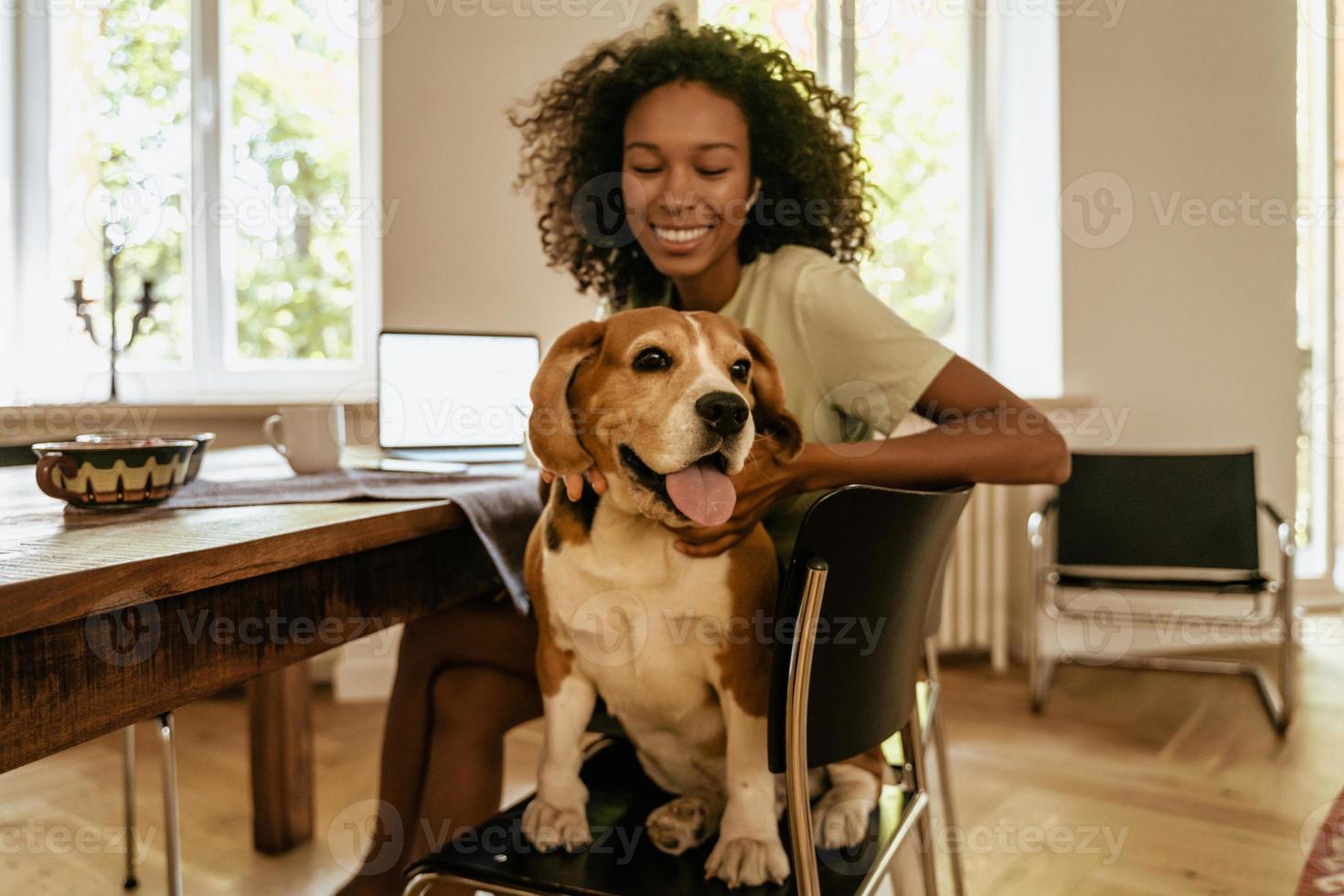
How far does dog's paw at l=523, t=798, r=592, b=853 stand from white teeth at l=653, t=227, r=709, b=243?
2.26 ft

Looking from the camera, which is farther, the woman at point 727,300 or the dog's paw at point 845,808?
the woman at point 727,300

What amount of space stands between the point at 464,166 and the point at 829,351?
1916 millimetres

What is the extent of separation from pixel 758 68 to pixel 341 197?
1974 millimetres

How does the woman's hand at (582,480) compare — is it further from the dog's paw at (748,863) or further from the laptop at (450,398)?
the laptop at (450,398)

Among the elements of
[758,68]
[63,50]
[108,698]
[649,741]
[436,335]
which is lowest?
[649,741]

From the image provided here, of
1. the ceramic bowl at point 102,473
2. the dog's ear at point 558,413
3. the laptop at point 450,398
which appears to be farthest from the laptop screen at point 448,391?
the dog's ear at point 558,413

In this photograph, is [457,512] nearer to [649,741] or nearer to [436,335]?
[649,741]

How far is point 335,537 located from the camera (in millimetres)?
868

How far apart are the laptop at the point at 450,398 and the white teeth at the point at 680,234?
1.78 ft

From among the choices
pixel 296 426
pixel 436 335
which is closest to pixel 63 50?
pixel 436 335

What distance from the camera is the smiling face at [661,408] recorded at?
2.68 feet

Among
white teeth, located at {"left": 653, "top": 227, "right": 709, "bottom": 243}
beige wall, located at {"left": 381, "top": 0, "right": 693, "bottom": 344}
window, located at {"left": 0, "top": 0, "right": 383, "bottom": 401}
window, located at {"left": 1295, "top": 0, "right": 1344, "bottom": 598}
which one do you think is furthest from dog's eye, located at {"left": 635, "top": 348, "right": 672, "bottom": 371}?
window, located at {"left": 1295, "top": 0, "right": 1344, "bottom": 598}

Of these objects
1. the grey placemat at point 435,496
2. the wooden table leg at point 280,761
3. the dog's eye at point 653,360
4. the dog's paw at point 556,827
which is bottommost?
the wooden table leg at point 280,761

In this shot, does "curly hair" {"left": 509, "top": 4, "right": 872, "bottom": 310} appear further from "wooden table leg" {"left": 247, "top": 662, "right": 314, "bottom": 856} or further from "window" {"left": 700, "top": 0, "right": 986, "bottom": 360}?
"window" {"left": 700, "top": 0, "right": 986, "bottom": 360}
